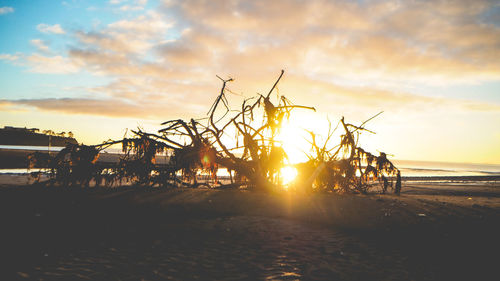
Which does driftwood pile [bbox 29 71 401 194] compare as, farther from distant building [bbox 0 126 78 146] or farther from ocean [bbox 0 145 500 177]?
distant building [bbox 0 126 78 146]

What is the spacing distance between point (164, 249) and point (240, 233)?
3.66ft

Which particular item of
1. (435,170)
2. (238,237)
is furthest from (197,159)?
(435,170)

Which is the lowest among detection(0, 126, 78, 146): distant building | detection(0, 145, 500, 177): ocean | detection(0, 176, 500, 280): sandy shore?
detection(0, 176, 500, 280): sandy shore

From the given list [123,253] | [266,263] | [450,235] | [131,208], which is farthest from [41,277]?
[450,235]

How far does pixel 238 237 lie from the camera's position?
12.8ft

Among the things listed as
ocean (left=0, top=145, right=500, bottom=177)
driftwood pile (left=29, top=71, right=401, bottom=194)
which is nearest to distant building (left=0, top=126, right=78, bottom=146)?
ocean (left=0, top=145, right=500, bottom=177)

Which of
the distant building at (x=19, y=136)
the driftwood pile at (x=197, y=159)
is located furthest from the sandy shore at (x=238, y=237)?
the distant building at (x=19, y=136)

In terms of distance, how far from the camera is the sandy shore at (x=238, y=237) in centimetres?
284

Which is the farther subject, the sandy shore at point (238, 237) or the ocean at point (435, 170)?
the ocean at point (435, 170)

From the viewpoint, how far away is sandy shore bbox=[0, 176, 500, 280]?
2838mm

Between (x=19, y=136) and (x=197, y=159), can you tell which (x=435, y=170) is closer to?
(x=197, y=159)

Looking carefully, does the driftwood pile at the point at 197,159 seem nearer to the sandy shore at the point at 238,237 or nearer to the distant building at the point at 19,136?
the sandy shore at the point at 238,237

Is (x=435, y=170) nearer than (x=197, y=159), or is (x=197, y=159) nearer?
(x=197, y=159)

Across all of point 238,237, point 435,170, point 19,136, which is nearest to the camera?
point 238,237
